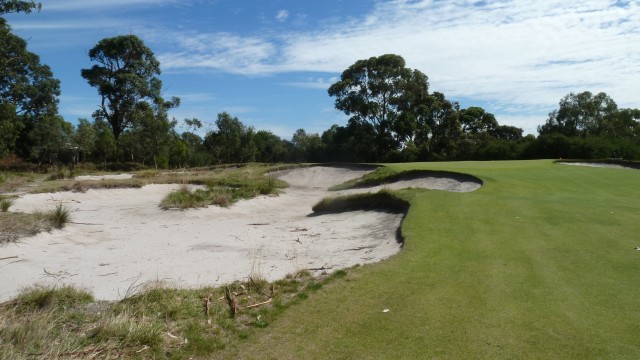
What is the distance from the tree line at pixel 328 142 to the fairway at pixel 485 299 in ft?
130

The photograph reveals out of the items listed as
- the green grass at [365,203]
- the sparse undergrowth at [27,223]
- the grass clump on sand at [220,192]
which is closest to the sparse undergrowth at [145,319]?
the sparse undergrowth at [27,223]

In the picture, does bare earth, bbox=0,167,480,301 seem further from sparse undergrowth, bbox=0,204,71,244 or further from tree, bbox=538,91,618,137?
tree, bbox=538,91,618,137

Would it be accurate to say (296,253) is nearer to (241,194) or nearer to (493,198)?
(493,198)

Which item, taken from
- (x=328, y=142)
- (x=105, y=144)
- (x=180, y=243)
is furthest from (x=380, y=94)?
(x=180, y=243)

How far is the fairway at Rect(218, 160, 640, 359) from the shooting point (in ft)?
19.1

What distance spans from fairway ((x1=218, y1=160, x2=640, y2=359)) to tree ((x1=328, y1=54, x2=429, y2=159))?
5367cm

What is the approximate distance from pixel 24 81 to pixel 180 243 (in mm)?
44706

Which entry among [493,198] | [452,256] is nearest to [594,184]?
[493,198]

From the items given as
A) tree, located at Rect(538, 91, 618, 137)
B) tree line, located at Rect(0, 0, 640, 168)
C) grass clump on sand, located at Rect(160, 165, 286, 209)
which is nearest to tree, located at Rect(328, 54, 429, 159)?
tree line, located at Rect(0, 0, 640, 168)

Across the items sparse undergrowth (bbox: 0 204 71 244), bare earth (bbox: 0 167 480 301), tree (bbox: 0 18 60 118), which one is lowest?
bare earth (bbox: 0 167 480 301)

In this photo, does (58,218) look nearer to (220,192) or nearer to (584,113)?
(220,192)

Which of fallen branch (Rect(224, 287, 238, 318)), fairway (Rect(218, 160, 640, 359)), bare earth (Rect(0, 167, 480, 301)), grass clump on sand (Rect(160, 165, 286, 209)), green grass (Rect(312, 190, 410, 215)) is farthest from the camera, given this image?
grass clump on sand (Rect(160, 165, 286, 209))

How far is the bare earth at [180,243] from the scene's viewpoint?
37.0 feet

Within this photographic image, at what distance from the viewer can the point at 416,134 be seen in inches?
2594
